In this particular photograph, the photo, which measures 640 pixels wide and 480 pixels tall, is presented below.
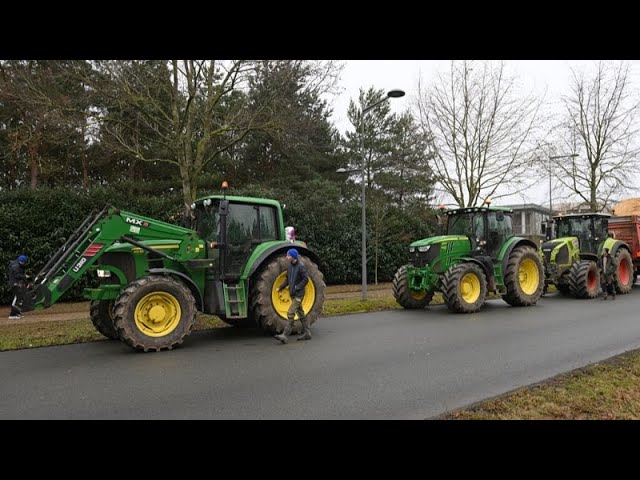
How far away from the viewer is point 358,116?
32156 millimetres

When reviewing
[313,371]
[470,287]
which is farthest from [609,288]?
[313,371]

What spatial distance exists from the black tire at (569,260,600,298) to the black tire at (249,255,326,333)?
30.8ft

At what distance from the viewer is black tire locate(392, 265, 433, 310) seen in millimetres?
12617

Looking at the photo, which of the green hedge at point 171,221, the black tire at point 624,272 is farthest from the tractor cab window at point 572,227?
the green hedge at point 171,221

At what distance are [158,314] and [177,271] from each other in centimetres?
97

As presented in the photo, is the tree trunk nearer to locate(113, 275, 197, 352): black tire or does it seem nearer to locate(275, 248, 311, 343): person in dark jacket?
locate(113, 275, 197, 352): black tire

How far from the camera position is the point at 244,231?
905 cm

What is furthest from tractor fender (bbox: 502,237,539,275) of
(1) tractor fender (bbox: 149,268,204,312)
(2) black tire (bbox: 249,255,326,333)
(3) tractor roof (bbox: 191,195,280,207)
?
(1) tractor fender (bbox: 149,268,204,312)

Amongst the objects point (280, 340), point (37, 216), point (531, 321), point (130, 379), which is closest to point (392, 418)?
point (130, 379)

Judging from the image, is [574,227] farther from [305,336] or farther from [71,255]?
[71,255]

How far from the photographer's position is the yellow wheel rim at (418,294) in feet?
41.6

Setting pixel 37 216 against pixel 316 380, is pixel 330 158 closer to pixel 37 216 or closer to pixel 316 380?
pixel 37 216

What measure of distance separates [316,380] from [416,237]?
18537 mm

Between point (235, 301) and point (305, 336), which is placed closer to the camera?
point (235, 301)
